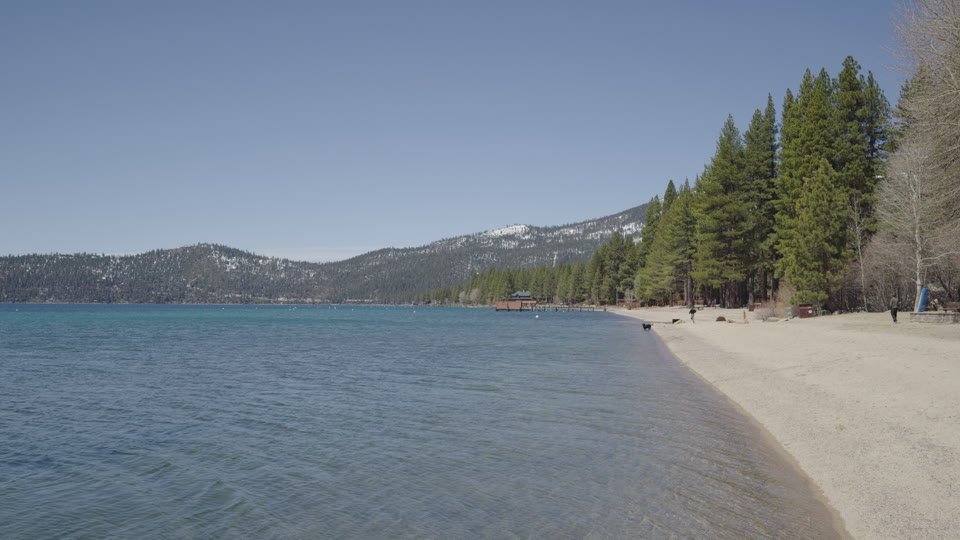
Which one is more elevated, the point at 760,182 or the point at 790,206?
the point at 760,182

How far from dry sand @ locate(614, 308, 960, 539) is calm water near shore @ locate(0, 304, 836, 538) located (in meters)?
0.63

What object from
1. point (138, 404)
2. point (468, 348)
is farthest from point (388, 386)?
point (468, 348)

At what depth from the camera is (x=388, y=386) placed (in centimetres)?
2208

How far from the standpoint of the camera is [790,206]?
1911 inches

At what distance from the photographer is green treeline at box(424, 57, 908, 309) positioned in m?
40.9

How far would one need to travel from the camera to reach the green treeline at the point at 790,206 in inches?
1610

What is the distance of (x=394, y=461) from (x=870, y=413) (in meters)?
9.66

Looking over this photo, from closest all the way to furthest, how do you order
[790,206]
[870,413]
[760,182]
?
[870,413]
[790,206]
[760,182]

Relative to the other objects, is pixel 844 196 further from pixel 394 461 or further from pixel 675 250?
pixel 675 250

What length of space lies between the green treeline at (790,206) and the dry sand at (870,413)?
14.8 meters

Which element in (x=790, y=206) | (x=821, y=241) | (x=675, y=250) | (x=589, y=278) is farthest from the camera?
(x=589, y=278)

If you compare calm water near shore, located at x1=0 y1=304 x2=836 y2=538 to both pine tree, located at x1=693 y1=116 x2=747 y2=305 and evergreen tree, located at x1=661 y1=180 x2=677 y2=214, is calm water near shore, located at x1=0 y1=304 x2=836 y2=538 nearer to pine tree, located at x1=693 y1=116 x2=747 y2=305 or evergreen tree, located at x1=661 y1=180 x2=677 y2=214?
pine tree, located at x1=693 y1=116 x2=747 y2=305

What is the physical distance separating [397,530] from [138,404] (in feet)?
→ 45.6

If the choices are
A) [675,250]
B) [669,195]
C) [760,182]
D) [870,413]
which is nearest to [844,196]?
[760,182]
